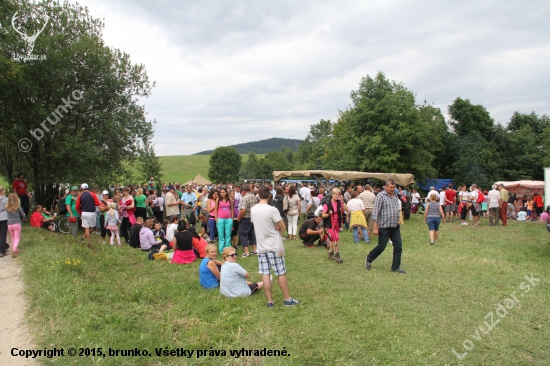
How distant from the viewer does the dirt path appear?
411 cm

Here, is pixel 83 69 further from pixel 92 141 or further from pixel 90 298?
pixel 90 298

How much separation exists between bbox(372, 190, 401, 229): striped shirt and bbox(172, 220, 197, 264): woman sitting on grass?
4262mm

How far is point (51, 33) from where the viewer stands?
16.1 meters

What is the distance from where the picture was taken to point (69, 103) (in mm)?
15789

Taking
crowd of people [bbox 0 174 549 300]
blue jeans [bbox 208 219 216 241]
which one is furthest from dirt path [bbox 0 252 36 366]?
blue jeans [bbox 208 219 216 241]

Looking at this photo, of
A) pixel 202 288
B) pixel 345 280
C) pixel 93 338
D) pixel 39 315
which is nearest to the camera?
pixel 93 338

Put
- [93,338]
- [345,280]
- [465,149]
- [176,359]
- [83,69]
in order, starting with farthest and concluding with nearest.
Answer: [465,149] → [83,69] → [345,280] → [93,338] → [176,359]

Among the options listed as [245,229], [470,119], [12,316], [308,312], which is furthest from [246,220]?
[470,119]

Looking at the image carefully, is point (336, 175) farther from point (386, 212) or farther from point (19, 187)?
point (19, 187)

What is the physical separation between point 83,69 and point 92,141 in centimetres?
313

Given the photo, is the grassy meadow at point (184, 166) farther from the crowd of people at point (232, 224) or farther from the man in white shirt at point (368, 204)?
the man in white shirt at point (368, 204)

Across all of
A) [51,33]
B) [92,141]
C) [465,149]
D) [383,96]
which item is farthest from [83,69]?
[465,149]

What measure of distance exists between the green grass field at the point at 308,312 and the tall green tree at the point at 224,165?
85.9m

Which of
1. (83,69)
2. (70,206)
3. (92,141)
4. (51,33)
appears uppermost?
(51,33)
